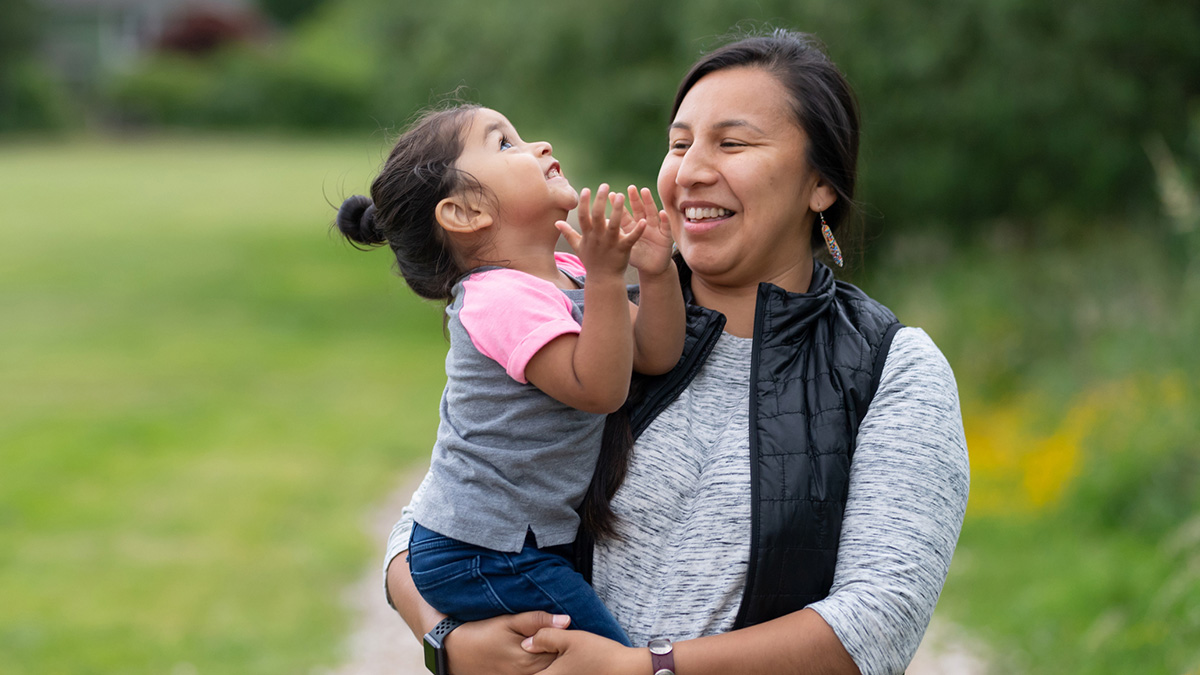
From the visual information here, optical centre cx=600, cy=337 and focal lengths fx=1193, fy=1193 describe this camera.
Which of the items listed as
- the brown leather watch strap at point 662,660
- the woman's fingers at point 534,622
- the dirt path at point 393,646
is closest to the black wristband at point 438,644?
the woman's fingers at point 534,622

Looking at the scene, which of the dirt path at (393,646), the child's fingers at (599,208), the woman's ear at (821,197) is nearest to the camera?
the child's fingers at (599,208)

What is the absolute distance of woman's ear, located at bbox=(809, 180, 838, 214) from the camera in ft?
6.63

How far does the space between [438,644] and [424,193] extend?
2.41 ft

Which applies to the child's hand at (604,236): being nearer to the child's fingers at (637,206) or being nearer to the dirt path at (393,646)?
the child's fingers at (637,206)

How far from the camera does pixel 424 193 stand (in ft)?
6.49

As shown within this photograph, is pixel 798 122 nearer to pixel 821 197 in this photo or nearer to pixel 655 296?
pixel 821 197

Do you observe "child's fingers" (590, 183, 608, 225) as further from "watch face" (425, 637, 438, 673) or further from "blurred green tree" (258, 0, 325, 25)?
"blurred green tree" (258, 0, 325, 25)

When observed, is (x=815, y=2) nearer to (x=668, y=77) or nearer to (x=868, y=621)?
(x=668, y=77)

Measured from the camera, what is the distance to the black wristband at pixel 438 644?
192cm

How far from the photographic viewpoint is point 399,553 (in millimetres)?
2119

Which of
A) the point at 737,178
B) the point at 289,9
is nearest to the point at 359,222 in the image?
the point at 737,178

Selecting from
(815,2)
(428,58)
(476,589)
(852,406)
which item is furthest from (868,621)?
(428,58)

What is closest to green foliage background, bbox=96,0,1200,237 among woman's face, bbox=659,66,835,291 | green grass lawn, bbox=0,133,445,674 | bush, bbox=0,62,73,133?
green grass lawn, bbox=0,133,445,674

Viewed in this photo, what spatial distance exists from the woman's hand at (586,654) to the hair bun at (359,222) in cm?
78
